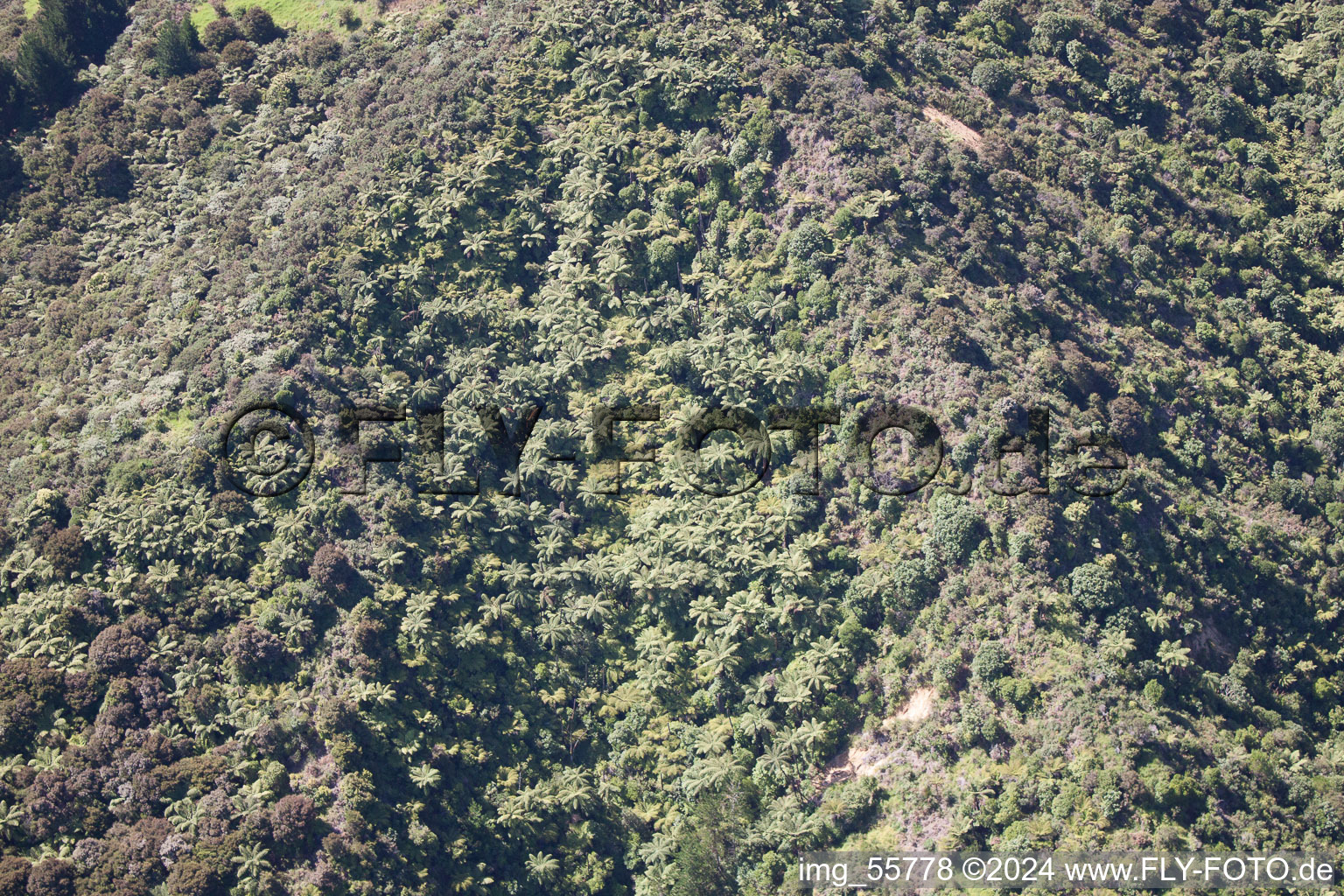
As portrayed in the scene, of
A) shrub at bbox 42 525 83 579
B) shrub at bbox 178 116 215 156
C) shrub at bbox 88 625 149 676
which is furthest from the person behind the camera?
shrub at bbox 178 116 215 156

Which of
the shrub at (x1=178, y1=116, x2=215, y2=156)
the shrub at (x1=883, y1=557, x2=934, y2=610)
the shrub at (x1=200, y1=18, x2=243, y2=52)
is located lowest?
the shrub at (x1=883, y1=557, x2=934, y2=610)

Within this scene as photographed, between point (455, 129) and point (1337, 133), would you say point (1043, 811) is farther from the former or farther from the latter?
point (455, 129)

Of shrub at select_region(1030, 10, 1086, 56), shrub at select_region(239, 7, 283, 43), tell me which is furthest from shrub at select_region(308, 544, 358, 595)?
shrub at select_region(1030, 10, 1086, 56)

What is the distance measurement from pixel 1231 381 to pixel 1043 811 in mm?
26560

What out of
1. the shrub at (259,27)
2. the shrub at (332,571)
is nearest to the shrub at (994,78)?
the shrub at (332,571)

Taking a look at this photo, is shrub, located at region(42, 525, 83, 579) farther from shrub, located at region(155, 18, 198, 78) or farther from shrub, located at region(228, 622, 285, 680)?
shrub, located at region(155, 18, 198, 78)

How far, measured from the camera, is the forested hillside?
5284 centimetres

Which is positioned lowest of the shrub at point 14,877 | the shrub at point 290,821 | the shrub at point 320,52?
the shrub at point 290,821

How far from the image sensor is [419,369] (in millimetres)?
67188

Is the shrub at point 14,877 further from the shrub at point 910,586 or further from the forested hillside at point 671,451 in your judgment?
the shrub at point 910,586

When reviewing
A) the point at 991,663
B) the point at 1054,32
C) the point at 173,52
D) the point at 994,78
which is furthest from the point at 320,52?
the point at 991,663

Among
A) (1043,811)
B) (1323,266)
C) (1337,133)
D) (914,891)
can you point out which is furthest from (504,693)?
(1337,133)

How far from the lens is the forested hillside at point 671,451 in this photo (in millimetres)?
52844

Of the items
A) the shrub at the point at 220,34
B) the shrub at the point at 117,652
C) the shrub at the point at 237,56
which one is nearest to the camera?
the shrub at the point at 117,652
